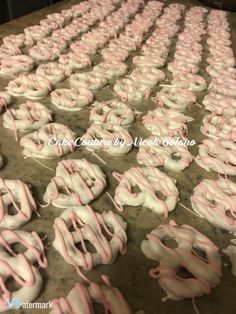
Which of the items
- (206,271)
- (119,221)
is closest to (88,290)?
(119,221)

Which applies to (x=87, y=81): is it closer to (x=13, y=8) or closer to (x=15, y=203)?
(x=15, y=203)

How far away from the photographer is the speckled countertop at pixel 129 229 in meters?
0.99

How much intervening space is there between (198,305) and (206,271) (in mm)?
107

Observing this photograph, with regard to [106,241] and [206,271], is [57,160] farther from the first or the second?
[206,271]

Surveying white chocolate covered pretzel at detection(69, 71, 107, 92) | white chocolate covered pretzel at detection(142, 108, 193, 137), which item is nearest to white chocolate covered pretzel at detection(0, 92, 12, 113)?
white chocolate covered pretzel at detection(69, 71, 107, 92)

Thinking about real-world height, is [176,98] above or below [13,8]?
below

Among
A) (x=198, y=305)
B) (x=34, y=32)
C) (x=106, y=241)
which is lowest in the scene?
(x=198, y=305)

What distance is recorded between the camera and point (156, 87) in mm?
2053

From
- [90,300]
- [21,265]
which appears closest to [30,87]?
[21,265]

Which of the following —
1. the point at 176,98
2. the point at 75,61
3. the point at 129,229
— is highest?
the point at 75,61

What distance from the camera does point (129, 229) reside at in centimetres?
119

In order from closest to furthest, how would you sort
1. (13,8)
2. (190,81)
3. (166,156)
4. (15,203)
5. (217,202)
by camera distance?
(15,203)
(217,202)
(166,156)
(190,81)
(13,8)

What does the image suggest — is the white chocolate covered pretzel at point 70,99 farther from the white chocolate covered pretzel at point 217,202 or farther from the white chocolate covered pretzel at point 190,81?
the white chocolate covered pretzel at point 217,202

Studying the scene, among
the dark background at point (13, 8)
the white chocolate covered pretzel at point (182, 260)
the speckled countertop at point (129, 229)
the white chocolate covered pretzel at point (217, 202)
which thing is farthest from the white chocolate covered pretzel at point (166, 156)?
the dark background at point (13, 8)
